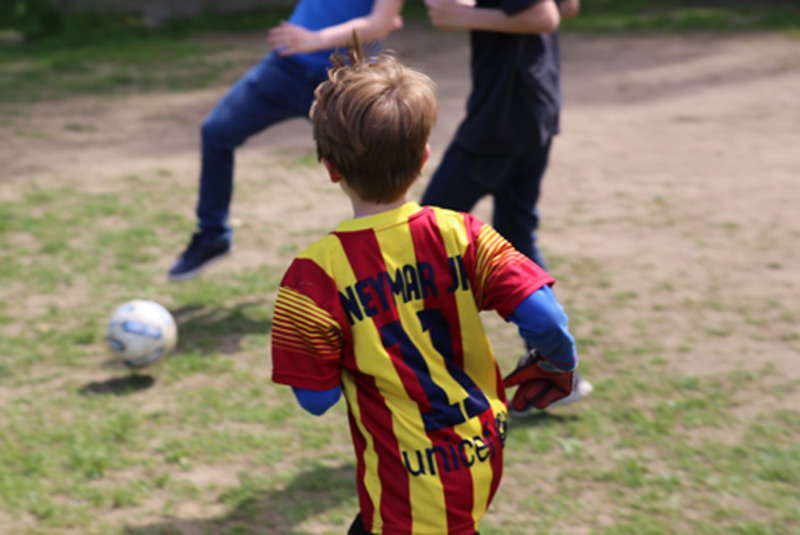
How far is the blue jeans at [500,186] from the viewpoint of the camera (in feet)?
10.8

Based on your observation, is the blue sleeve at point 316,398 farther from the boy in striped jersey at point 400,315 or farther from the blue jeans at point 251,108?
the blue jeans at point 251,108

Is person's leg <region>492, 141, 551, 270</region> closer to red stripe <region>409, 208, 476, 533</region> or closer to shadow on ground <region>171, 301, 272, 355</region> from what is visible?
shadow on ground <region>171, 301, 272, 355</region>

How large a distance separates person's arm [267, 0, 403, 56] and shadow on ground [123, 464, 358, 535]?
181 cm

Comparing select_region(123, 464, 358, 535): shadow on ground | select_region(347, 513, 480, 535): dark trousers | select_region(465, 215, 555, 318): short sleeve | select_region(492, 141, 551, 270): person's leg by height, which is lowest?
select_region(123, 464, 358, 535): shadow on ground

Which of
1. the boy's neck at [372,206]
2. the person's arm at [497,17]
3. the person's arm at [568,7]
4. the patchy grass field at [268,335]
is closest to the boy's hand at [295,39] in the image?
the person's arm at [497,17]

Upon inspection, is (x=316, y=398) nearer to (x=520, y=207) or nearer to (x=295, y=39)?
(x=520, y=207)

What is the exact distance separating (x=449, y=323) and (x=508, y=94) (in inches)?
61.0

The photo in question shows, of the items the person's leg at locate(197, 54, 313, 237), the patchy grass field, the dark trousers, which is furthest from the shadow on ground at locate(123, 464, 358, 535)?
the person's leg at locate(197, 54, 313, 237)

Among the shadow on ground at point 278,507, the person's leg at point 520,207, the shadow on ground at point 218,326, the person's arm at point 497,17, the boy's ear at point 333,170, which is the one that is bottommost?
the shadow on ground at point 278,507

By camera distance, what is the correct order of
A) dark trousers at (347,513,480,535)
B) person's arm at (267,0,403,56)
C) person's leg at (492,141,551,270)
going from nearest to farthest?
1. dark trousers at (347,513,480,535)
2. person's leg at (492,141,551,270)
3. person's arm at (267,0,403,56)

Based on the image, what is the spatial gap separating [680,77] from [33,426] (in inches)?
339

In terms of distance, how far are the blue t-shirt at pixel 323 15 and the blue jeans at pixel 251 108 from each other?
47mm

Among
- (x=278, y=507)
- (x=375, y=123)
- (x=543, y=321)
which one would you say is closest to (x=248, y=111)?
(x=278, y=507)

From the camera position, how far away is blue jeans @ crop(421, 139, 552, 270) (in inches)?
129
